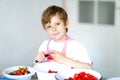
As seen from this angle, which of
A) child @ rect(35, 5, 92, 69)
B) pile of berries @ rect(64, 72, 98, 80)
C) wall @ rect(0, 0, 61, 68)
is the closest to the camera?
pile of berries @ rect(64, 72, 98, 80)

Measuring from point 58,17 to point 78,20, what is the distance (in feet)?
6.40

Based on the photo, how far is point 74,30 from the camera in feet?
11.8

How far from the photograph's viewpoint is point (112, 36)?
3.35 m

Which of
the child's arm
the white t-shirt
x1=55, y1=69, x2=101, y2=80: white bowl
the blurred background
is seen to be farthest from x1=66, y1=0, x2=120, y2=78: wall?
x1=55, y1=69, x2=101, y2=80: white bowl

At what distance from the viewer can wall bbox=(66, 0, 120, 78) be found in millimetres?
3357

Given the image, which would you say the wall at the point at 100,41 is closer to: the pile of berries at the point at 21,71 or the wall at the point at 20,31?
the wall at the point at 20,31

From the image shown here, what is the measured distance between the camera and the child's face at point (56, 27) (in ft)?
5.29

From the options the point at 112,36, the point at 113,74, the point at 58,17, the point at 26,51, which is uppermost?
the point at 58,17

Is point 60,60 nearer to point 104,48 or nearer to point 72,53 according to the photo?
point 72,53

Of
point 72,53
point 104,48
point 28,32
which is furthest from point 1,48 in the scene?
point 72,53

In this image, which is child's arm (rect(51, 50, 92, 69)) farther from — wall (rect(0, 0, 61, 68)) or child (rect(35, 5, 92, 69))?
wall (rect(0, 0, 61, 68))

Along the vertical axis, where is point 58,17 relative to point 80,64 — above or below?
above

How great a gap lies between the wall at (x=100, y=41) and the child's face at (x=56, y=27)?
5.88ft

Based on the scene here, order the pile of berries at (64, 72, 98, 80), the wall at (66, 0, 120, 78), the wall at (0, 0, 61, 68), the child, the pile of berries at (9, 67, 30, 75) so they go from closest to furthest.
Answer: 1. the pile of berries at (64, 72, 98, 80)
2. the pile of berries at (9, 67, 30, 75)
3. the child
4. the wall at (66, 0, 120, 78)
5. the wall at (0, 0, 61, 68)
